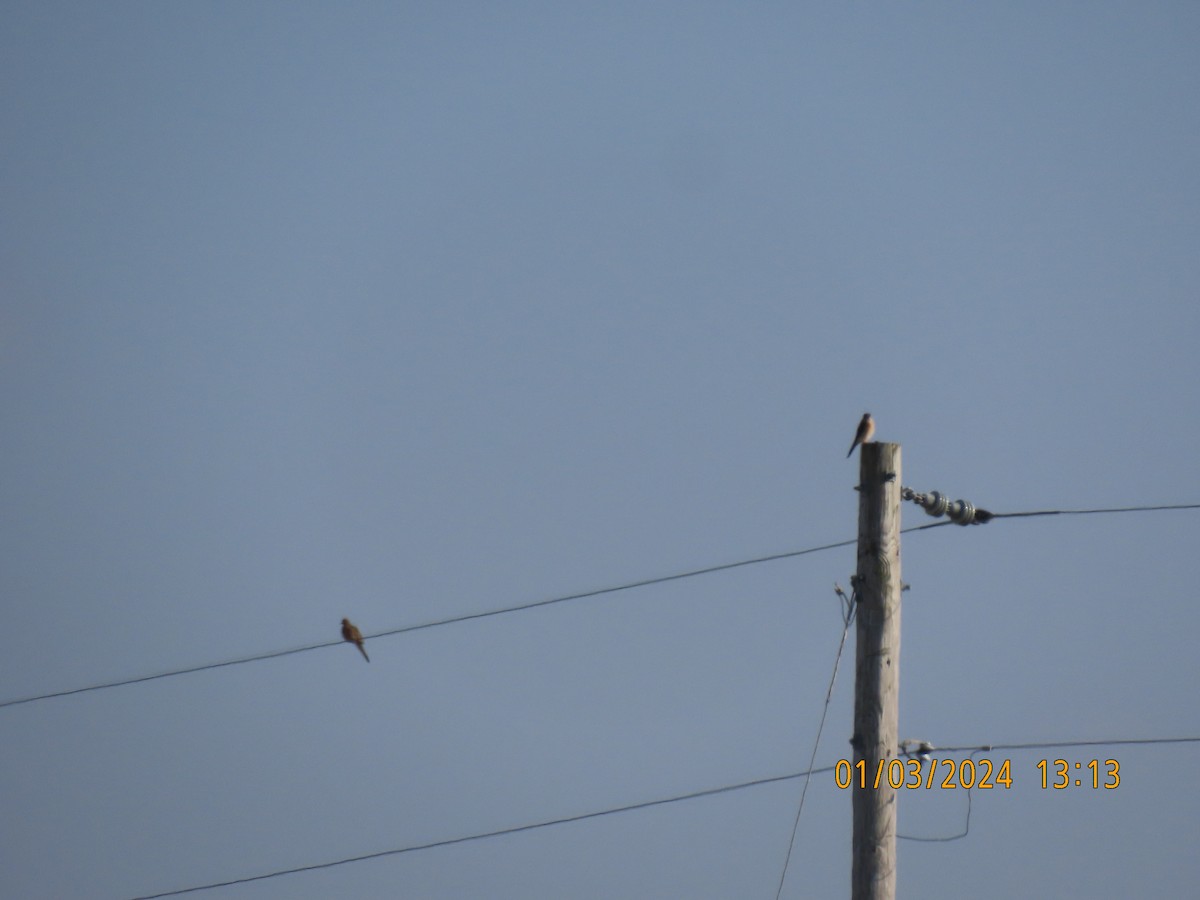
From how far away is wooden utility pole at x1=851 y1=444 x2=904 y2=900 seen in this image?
1022 cm

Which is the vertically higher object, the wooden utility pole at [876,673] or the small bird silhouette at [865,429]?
the small bird silhouette at [865,429]

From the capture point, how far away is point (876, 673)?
1043cm

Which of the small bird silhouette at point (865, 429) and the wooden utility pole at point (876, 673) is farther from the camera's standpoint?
the small bird silhouette at point (865, 429)

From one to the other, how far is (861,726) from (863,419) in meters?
3.80

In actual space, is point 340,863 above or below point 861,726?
below

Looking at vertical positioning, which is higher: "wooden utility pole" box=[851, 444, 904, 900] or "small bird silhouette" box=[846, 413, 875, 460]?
"small bird silhouette" box=[846, 413, 875, 460]

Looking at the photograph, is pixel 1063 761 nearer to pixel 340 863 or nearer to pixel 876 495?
pixel 876 495

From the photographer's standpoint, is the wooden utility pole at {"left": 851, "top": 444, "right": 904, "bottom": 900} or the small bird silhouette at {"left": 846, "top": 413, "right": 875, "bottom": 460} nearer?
the wooden utility pole at {"left": 851, "top": 444, "right": 904, "bottom": 900}

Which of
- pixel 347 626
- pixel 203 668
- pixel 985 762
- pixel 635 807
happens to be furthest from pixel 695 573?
pixel 347 626

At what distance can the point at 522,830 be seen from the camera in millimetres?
14180

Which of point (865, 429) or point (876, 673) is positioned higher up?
point (865, 429)

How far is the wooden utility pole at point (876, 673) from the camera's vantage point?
10.2 meters

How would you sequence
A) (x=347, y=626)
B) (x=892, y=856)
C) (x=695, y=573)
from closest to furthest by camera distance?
(x=892, y=856) < (x=695, y=573) < (x=347, y=626)

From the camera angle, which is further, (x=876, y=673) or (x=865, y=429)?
(x=865, y=429)
